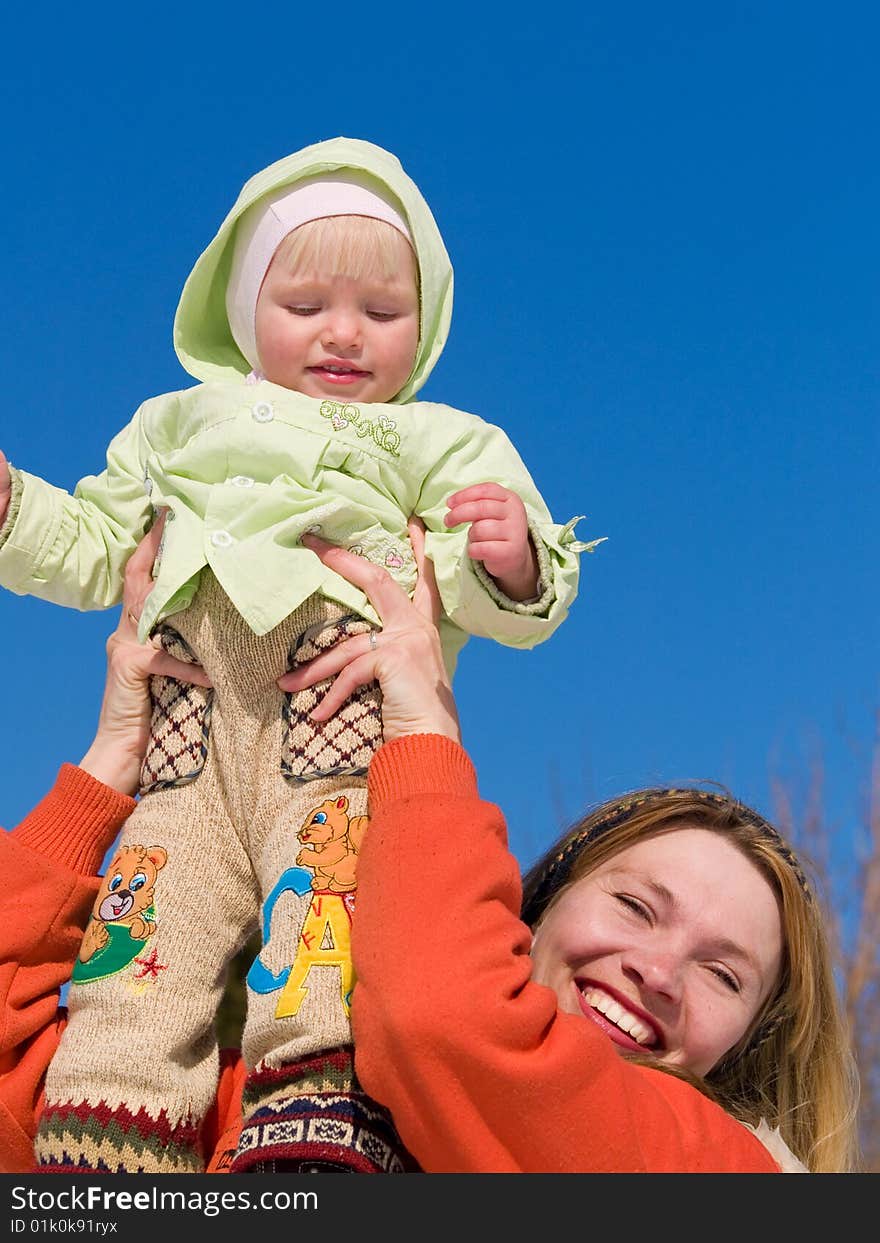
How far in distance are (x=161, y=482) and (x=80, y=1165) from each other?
1.47m

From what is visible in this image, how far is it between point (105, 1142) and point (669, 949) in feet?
4.00

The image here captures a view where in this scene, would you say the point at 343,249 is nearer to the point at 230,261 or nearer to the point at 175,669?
the point at 230,261

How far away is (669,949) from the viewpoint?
128 inches

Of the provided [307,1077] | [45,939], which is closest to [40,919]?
[45,939]

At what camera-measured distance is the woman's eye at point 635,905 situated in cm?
334

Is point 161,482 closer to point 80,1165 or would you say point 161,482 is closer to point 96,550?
point 96,550

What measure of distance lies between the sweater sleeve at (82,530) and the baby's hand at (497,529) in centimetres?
84

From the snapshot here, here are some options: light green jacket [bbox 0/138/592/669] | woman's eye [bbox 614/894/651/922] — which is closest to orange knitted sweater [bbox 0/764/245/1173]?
light green jacket [bbox 0/138/592/669]

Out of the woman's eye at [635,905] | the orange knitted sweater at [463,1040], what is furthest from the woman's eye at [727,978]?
the orange knitted sweater at [463,1040]

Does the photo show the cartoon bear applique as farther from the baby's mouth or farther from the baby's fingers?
the baby's mouth

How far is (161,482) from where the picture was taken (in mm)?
3455

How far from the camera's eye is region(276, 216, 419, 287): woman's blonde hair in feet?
11.5

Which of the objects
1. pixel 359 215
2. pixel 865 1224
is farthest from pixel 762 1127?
pixel 359 215

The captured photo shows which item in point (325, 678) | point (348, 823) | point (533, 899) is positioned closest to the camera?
point (348, 823)
